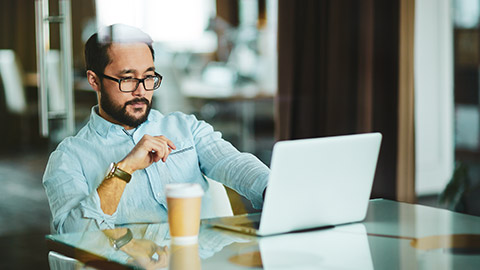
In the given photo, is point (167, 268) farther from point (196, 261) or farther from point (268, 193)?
point (268, 193)

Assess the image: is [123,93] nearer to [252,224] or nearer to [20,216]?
[252,224]

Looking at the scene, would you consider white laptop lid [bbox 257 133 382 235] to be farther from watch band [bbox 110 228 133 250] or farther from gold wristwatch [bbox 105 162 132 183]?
gold wristwatch [bbox 105 162 132 183]

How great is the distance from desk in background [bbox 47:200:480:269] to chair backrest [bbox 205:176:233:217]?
8.6 inches

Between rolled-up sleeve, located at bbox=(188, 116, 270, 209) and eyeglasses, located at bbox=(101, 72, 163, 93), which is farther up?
eyeglasses, located at bbox=(101, 72, 163, 93)

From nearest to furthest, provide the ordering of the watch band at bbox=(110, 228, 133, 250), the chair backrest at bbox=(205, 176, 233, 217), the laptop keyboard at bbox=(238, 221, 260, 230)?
the watch band at bbox=(110, 228, 133, 250)
the laptop keyboard at bbox=(238, 221, 260, 230)
the chair backrest at bbox=(205, 176, 233, 217)

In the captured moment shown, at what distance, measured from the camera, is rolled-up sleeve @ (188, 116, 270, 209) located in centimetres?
177

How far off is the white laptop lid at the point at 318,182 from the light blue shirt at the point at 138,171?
261 mm

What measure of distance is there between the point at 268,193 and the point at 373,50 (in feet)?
7.58

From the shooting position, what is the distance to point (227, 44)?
15.4ft

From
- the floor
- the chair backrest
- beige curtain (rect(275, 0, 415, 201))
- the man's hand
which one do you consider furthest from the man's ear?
beige curtain (rect(275, 0, 415, 201))

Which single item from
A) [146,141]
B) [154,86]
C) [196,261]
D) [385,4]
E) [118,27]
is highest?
[385,4]

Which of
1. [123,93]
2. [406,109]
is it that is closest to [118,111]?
[123,93]

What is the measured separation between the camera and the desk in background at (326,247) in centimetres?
124

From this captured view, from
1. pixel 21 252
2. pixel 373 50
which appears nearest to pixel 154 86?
pixel 21 252
